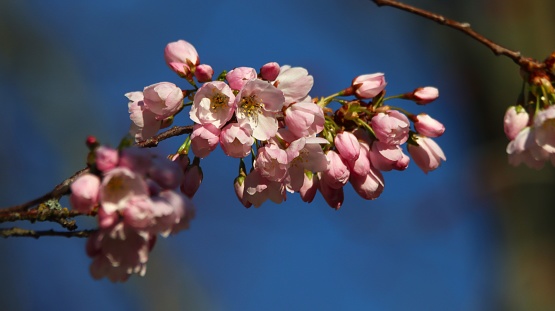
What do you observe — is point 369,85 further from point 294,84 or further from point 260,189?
point 260,189

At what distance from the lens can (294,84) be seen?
1649mm

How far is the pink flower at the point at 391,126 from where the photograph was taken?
1.67 meters

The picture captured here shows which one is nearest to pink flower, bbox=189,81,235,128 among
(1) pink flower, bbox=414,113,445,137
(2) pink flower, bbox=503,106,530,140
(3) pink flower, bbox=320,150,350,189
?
(3) pink flower, bbox=320,150,350,189

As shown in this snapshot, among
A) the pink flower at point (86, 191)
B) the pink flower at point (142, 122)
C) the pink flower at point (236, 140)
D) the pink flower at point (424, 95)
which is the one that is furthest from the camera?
the pink flower at point (424, 95)

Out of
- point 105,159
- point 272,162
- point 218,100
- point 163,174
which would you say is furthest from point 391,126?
point 105,159

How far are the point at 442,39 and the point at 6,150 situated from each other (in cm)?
373

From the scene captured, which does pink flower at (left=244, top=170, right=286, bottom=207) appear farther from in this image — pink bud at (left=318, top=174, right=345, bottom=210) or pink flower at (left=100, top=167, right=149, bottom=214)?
pink flower at (left=100, top=167, right=149, bottom=214)

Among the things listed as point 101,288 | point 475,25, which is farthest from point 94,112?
point 475,25

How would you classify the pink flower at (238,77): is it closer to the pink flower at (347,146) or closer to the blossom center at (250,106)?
the blossom center at (250,106)

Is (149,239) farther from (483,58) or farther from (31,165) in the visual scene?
(31,165)

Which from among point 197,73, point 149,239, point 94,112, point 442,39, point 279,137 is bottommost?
point 149,239

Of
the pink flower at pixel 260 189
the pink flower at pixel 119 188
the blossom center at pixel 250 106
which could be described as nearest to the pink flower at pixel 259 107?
the blossom center at pixel 250 106

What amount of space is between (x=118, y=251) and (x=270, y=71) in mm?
586

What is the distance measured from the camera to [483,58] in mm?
5016
